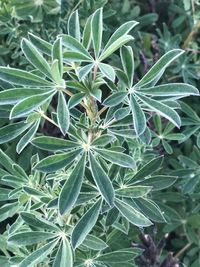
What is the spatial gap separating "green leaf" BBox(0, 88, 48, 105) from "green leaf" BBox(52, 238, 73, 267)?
0.27 meters

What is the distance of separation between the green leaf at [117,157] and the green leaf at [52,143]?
4 cm

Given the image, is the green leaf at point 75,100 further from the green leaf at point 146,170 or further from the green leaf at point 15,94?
the green leaf at point 146,170

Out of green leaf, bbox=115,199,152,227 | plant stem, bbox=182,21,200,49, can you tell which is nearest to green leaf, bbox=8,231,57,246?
green leaf, bbox=115,199,152,227

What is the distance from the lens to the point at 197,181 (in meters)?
1.48

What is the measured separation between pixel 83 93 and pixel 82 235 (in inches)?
9.0

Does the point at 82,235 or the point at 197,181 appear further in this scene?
the point at 197,181

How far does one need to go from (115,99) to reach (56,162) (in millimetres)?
138

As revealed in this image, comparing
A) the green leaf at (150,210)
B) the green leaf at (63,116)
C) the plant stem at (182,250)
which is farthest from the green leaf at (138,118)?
the plant stem at (182,250)

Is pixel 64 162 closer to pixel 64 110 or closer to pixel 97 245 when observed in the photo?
pixel 64 110

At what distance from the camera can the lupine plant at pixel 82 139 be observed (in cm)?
96

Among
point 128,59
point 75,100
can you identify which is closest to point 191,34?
point 128,59

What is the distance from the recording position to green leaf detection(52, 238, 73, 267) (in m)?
1.03

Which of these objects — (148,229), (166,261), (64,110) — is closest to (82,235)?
(64,110)

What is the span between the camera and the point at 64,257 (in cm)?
104
